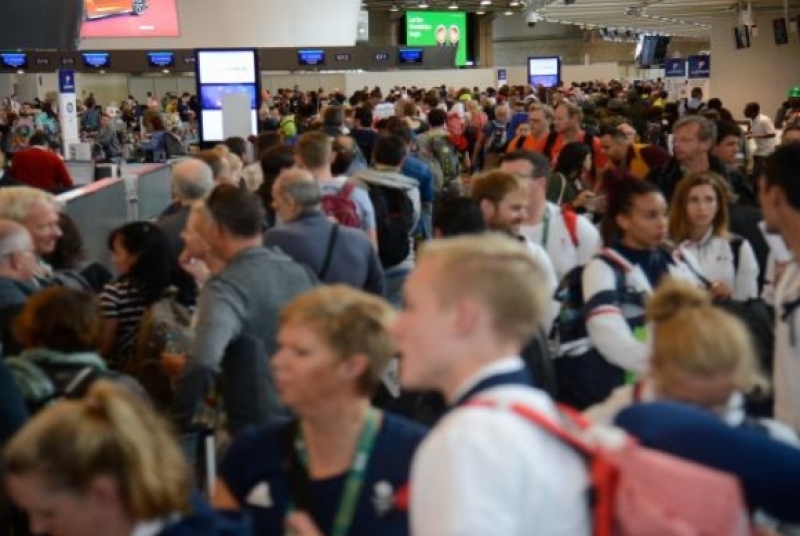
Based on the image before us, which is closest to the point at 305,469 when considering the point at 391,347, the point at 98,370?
the point at 391,347

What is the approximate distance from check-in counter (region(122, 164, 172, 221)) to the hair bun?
7.34 m

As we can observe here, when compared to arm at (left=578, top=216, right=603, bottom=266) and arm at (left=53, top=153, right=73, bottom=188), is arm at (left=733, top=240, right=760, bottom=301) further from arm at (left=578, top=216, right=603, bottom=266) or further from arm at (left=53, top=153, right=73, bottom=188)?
arm at (left=53, top=153, right=73, bottom=188)

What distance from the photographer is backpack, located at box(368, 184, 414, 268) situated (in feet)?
23.2

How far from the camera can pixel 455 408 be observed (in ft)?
6.11

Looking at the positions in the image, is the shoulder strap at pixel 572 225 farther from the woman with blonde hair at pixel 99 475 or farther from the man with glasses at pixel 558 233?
the woman with blonde hair at pixel 99 475

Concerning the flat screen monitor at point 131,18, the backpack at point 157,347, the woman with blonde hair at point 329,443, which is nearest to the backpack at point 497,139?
the backpack at point 157,347

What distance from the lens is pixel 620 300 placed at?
13.8ft

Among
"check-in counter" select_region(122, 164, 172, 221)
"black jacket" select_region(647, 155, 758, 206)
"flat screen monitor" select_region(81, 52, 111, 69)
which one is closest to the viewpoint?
"black jacket" select_region(647, 155, 758, 206)

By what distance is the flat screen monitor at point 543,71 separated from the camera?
28516 mm

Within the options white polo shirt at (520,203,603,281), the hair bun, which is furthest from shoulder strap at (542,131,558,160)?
the hair bun

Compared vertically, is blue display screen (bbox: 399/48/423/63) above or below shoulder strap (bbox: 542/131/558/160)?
above

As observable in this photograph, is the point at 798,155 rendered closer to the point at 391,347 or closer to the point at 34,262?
the point at 391,347

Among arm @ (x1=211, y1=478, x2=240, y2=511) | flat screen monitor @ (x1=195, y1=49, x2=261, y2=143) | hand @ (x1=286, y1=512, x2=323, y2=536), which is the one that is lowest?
arm @ (x1=211, y1=478, x2=240, y2=511)

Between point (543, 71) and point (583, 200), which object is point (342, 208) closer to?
point (583, 200)
